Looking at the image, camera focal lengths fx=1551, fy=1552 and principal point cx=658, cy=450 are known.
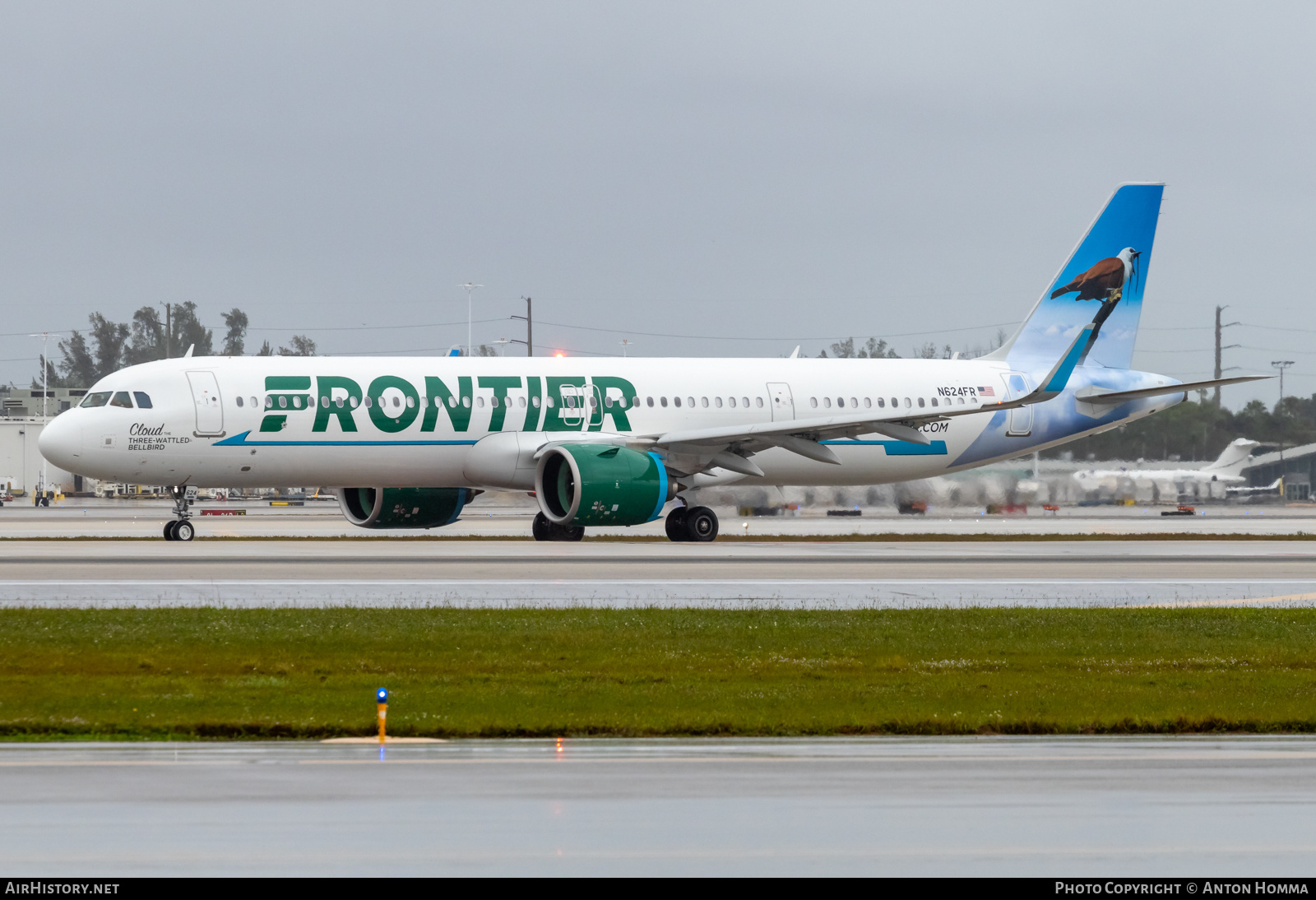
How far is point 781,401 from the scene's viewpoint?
3916 cm

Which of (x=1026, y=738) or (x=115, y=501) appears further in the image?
(x=115, y=501)

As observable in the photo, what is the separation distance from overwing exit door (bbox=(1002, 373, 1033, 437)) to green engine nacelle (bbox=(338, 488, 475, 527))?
1447cm

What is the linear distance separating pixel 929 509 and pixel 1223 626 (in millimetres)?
52277

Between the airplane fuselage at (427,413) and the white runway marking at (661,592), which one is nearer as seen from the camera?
the white runway marking at (661,592)

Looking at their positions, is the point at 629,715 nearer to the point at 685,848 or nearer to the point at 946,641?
the point at 685,848

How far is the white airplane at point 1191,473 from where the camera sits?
6981 centimetres

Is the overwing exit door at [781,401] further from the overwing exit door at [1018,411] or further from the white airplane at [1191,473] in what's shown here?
the white airplane at [1191,473]

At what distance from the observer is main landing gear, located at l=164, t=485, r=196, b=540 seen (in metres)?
35.0

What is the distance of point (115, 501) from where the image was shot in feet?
313

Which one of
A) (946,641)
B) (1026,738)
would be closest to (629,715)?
(1026,738)

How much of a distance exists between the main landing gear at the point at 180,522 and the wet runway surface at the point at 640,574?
900mm

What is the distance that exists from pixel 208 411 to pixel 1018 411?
2062cm

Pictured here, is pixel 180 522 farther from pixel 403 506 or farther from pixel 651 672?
pixel 651 672

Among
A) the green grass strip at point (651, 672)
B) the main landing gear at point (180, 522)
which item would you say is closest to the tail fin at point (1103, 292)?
the main landing gear at point (180, 522)
